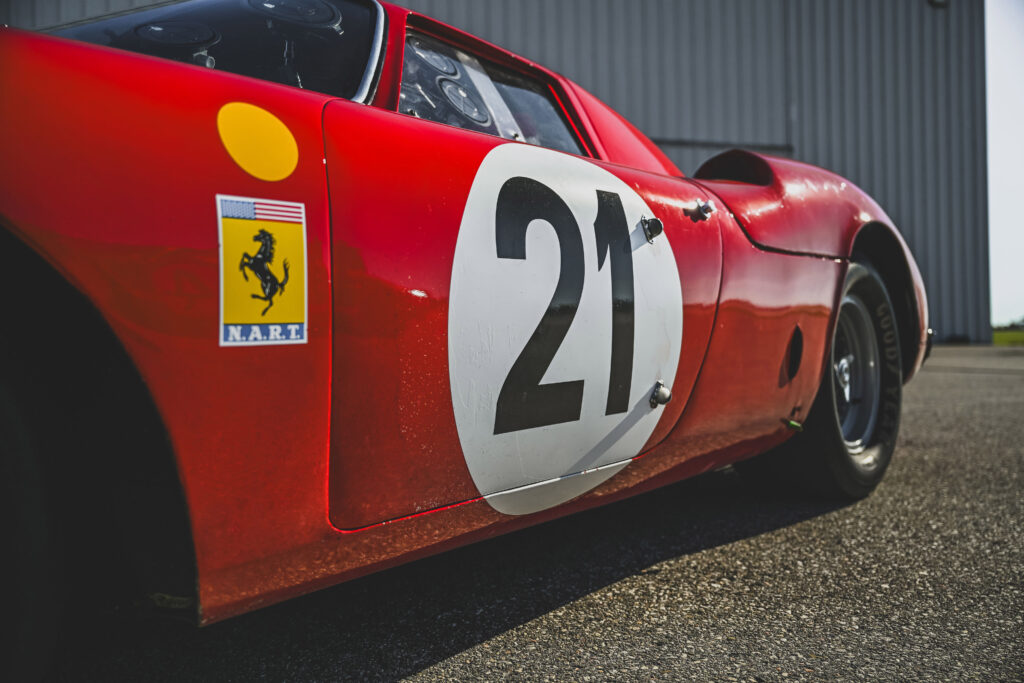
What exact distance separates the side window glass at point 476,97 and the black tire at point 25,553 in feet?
2.83

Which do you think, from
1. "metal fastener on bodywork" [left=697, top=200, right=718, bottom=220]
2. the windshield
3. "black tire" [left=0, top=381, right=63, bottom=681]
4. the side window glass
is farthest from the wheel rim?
"black tire" [left=0, top=381, right=63, bottom=681]

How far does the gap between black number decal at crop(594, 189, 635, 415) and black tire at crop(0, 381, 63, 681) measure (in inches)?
38.3

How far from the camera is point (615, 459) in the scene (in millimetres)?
1605

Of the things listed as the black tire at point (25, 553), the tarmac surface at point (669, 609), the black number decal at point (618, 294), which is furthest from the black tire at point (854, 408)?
the black tire at point (25, 553)

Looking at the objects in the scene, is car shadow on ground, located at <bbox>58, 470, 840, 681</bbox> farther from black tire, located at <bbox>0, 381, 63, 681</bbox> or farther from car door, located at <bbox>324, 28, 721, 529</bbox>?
car door, located at <bbox>324, 28, 721, 529</bbox>

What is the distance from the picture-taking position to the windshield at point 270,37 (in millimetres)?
1368

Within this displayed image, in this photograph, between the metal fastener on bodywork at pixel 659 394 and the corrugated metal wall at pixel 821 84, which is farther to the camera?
the corrugated metal wall at pixel 821 84

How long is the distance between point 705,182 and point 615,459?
87 centimetres

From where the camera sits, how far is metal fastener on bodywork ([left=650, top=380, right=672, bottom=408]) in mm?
1650

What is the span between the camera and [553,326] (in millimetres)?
1393

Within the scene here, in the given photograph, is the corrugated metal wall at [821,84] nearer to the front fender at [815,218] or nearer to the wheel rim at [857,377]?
the front fender at [815,218]

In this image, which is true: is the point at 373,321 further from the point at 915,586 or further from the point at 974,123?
the point at 974,123

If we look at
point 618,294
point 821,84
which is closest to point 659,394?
point 618,294

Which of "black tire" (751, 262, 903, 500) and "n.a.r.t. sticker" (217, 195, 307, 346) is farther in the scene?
"black tire" (751, 262, 903, 500)
